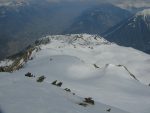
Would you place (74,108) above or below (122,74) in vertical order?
above

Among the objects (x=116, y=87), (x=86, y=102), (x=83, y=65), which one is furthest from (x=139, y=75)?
(x=86, y=102)

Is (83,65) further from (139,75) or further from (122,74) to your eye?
(139,75)

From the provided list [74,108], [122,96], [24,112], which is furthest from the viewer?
[122,96]

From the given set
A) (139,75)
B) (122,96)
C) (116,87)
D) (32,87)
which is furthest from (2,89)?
(139,75)

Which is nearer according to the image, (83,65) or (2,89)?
(2,89)

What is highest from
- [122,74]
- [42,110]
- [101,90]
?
[42,110]

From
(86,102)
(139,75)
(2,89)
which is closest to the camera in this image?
(2,89)

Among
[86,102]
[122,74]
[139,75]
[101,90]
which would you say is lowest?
[139,75]

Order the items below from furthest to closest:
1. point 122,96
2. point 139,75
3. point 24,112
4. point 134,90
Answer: point 139,75
point 134,90
point 122,96
point 24,112

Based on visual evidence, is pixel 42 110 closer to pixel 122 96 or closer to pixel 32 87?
pixel 32 87
